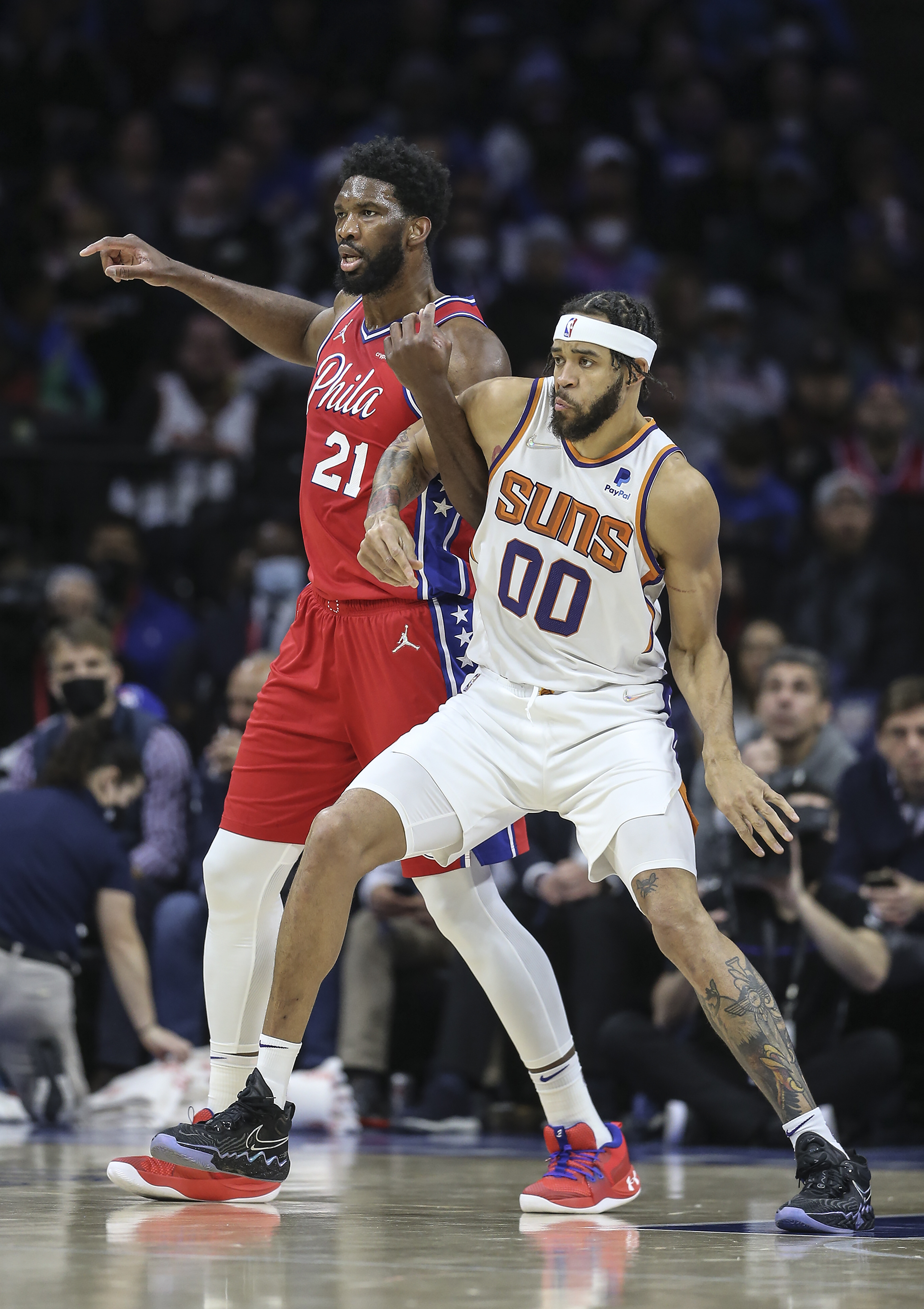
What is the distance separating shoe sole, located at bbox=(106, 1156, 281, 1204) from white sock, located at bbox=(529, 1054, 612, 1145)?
72 centimetres

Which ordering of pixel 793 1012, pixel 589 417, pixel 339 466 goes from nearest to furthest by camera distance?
pixel 589 417 → pixel 339 466 → pixel 793 1012

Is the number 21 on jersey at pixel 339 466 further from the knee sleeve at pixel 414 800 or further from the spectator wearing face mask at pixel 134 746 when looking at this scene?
the spectator wearing face mask at pixel 134 746

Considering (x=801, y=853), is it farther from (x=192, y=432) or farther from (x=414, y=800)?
(x=192, y=432)

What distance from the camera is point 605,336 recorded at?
4.22 meters

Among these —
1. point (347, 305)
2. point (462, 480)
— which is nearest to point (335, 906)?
point (462, 480)

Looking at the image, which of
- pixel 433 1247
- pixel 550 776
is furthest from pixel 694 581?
pixel 433 1247

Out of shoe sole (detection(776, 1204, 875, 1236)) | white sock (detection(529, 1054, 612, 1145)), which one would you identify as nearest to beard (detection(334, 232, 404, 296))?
white sock (detection(529, 1054, 612, 1145))

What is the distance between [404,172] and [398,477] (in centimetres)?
89

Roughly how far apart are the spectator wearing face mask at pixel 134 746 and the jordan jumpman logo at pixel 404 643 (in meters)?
3.35

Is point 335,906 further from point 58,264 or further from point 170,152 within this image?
point 170,152

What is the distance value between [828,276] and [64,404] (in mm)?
5283

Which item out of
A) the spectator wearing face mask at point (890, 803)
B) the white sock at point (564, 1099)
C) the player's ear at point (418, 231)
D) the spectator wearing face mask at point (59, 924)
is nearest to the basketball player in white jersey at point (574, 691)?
the white sock at point (564, 1099)

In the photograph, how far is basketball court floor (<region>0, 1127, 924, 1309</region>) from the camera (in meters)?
2.93

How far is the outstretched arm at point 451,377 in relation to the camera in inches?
165
